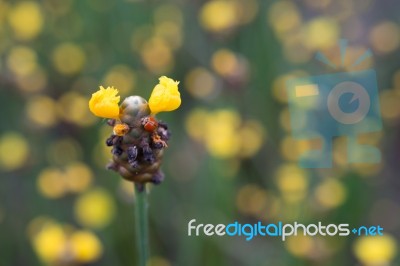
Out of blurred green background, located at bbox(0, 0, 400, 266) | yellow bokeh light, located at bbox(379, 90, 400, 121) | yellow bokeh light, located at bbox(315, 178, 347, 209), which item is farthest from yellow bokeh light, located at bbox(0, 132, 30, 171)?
yellow bokeh light, located at bbox(379, 90, 400, 121)

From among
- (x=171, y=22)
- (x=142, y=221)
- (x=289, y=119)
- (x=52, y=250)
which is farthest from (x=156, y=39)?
(x=142, y=221)

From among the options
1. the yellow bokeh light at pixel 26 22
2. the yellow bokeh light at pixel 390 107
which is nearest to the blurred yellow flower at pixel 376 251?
the yellow bokeh light at pixel 390 107

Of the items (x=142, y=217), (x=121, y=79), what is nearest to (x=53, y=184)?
(x=121, y=79)

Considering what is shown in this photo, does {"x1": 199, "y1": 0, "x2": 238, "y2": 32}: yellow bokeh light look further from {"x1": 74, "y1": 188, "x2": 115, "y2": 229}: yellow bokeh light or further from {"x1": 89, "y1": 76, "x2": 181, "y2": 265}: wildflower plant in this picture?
{"x1": 89, "y1": 76, "x2": 181, "y2": 265}: wildflower plant

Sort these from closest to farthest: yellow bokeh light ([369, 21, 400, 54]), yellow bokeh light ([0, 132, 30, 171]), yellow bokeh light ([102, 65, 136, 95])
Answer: yellow bokeh light ([0, 132, 30, 171]) < yellow bokeh light ([102, 65, 136, 95]) < yellow bokeh light ([369, 21, 400, 54])

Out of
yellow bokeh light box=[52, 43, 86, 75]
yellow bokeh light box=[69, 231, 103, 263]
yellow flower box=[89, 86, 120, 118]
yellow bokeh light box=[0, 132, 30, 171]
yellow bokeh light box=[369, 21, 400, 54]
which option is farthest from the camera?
yellow bokeh light box=[369, 21, 400, 54]

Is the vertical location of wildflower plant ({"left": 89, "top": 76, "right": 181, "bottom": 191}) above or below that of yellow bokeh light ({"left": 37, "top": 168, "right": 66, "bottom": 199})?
below

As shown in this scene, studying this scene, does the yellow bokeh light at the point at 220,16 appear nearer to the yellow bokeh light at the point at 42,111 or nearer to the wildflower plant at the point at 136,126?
the yellow bokeh light at the point at 42,111

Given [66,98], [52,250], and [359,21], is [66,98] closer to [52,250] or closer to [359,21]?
[52,250]
